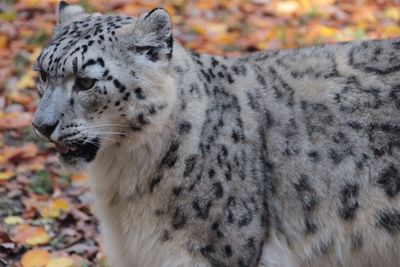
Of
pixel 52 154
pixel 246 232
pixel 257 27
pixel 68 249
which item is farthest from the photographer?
pixel 257 27

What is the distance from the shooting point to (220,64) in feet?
16.5

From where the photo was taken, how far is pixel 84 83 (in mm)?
4305

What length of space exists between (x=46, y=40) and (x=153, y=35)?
5.10 meters

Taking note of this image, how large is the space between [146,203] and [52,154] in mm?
2825

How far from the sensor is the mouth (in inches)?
174

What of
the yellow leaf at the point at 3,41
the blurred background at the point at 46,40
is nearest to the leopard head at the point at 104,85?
the blurred background at the point at 46,40

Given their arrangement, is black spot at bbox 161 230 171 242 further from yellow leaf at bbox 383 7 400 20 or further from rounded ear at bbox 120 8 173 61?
yellow leaf at bbox 383 7 400 20

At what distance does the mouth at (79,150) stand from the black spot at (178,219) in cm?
59

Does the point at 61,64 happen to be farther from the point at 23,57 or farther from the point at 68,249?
the point at 23,57

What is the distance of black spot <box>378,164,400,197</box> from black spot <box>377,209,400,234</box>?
0.36 ft

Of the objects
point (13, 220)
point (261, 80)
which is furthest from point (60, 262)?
point (261, 80)

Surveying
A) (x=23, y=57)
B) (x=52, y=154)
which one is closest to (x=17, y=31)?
(x=23, y=57)

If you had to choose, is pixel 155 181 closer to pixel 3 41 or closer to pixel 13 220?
pixel 13 220

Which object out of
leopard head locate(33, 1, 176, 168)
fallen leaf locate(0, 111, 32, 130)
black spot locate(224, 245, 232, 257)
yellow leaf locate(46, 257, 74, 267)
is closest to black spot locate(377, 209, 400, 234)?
black spot locate(224, 245, 232, 257)
